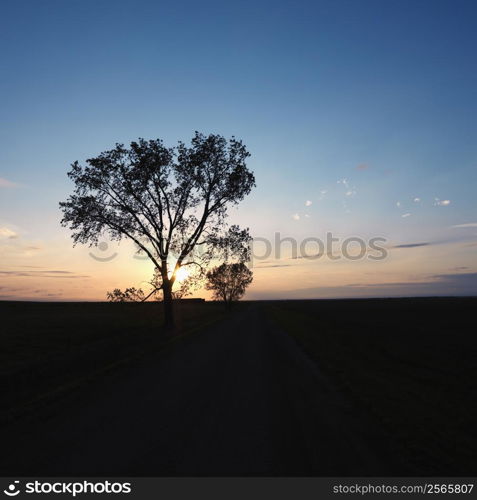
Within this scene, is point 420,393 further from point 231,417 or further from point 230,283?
point 230,283

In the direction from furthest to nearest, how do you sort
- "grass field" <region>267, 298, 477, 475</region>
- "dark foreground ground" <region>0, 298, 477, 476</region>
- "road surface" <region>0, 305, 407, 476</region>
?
"grass field" <region>267, 298, 477, 475</region> → "dark foreground ground" <region>0, 298, 477, 476</region> → "road surface" <region>0, 305, 407, 476</region>

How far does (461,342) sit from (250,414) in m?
23.6

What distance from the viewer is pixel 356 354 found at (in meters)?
18.3

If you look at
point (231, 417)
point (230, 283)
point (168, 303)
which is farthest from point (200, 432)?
point (230, 283)

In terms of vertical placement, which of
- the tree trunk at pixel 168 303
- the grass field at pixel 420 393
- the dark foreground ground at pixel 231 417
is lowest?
the grass field at pixel 420 393

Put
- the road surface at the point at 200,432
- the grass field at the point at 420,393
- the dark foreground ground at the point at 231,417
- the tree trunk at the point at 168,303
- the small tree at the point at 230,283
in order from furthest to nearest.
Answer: the small tree at the point at 230,283, the tree trunk at the point at 168,303, the grass field at the point at 420,393, the dark foreground ground at the point at 231,417, the road surface at the point at 200,432

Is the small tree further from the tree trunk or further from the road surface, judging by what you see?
the road surface

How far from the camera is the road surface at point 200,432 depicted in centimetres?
512

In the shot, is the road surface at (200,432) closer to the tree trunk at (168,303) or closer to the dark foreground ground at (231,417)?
the dark foreground ground at (231,417)

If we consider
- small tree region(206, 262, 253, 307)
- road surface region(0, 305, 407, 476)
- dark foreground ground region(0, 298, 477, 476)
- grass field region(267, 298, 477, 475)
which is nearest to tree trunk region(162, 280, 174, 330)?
grass field region(267, 298, 477, 475)

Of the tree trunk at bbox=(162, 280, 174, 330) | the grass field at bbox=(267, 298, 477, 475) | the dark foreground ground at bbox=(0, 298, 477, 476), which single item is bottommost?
the grass field at bbox=(267, 298, 477, 475)

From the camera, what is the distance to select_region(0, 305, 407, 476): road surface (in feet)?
16.8

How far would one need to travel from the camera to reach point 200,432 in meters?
6.48

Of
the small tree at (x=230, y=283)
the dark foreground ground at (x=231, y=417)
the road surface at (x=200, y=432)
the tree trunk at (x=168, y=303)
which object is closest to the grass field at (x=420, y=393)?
the dark foreground ground at (x=231, y=417)
